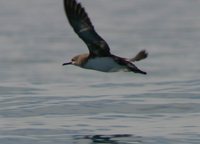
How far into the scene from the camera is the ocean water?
17484 millimetres

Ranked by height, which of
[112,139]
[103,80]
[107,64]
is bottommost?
[112,139]

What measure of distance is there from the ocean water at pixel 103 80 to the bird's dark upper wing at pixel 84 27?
1.36 meters

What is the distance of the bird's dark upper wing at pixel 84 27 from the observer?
15.5 meters

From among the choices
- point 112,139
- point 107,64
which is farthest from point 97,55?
point 112,139

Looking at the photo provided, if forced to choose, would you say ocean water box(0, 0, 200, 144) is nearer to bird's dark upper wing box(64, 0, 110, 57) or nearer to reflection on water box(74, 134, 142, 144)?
reflection on water box(74, 134, 142, 144)

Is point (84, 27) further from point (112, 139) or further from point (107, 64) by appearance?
point (112, 139)

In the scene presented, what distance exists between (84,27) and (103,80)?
21.0 ft

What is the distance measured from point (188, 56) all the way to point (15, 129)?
7363mm

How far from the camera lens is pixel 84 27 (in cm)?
1588

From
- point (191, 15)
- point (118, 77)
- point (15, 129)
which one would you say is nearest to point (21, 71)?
point (118, 77)

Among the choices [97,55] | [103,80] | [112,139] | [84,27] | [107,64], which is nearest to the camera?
[84,27]

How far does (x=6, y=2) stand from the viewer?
33.1 m

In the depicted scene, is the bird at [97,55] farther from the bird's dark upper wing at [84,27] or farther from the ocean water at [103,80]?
the ocean water at [103,80]

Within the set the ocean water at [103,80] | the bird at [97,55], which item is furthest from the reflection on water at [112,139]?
the bird at [97,55]
